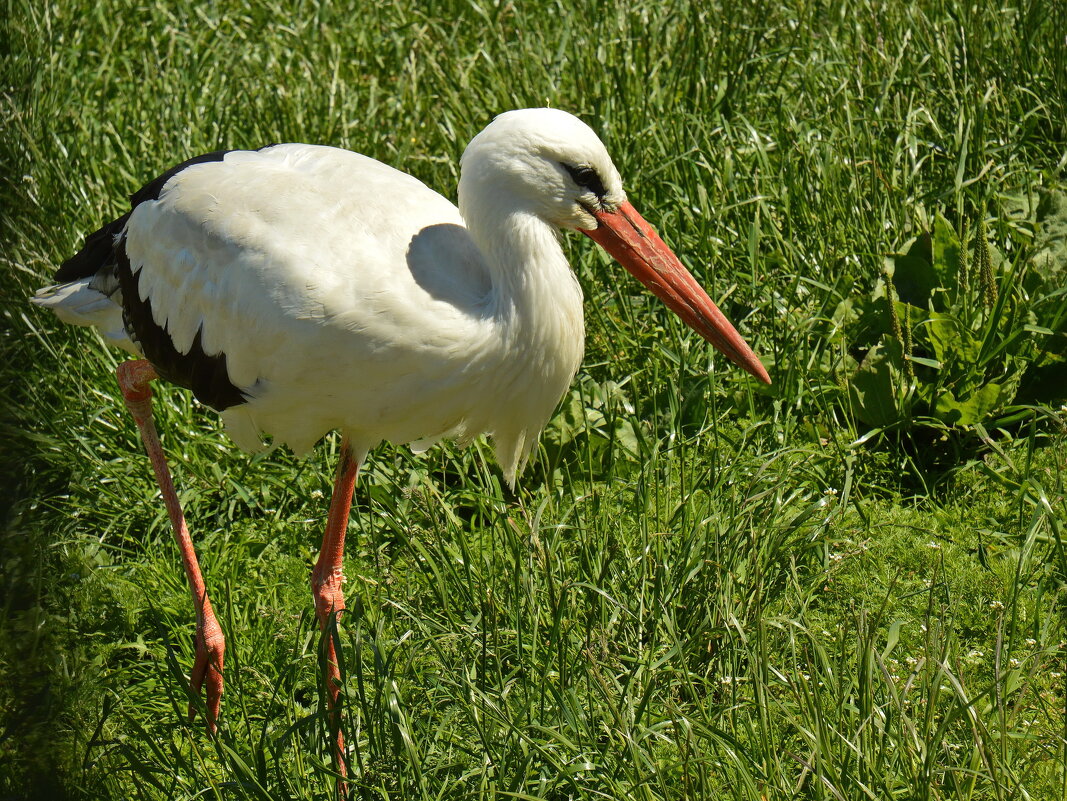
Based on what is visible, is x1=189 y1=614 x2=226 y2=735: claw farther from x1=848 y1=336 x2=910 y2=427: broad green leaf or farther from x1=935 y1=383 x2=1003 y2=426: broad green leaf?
x1=935 y1=383 x2=1003 y2=426: broad green leaf

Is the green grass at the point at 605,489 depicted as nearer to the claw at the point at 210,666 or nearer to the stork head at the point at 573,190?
the claw at the point at 210,666

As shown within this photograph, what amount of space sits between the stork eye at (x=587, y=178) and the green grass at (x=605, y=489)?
0.81 meters

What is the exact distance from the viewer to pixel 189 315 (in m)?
3.40

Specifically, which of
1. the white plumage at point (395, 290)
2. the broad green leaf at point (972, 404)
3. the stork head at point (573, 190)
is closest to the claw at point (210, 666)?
the white plumage at point (395, 290)

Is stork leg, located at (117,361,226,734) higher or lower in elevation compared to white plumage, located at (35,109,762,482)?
lower

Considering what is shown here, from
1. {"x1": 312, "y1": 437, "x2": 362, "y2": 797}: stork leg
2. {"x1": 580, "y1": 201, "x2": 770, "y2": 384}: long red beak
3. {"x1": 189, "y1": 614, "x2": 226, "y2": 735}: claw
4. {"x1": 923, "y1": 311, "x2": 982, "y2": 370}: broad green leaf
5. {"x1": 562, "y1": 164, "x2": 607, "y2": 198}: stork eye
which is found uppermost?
{"x1": 562, "y1": 164, "x2": 607, "y2": 198}: stork eye

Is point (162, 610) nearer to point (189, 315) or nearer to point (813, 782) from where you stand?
point (189, 315)

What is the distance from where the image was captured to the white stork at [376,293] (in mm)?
3012

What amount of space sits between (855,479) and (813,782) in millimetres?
1631

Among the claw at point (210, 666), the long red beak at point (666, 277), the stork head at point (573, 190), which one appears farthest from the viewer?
the claw at point (210, 666)

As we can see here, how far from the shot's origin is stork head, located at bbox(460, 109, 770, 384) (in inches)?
118

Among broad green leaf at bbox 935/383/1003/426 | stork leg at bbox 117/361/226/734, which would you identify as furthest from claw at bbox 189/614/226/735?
broad green leaf at bbox 935/383/1003/426

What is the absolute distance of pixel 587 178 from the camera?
3096 mm

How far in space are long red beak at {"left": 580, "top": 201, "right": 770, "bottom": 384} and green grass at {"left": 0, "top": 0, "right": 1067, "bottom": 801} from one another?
35 cm
